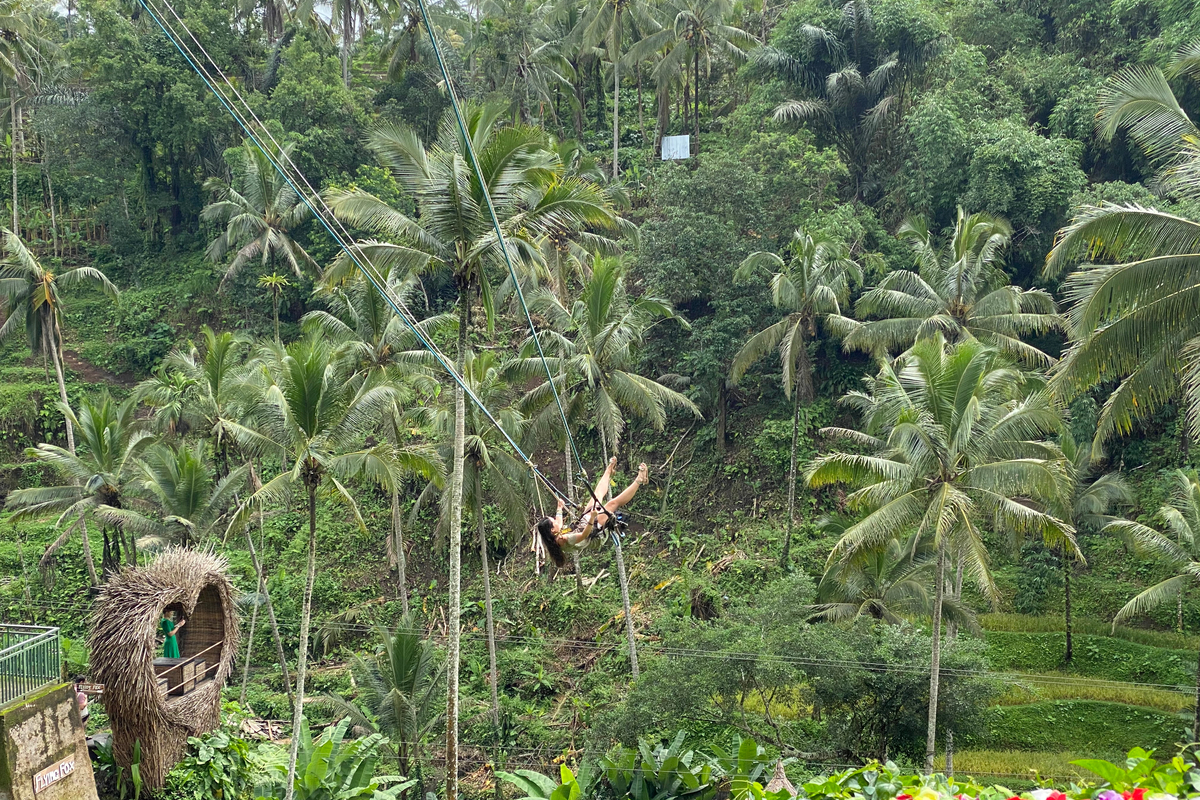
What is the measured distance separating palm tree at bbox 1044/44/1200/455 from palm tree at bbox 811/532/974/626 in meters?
6.97

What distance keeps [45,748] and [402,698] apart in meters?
6.62

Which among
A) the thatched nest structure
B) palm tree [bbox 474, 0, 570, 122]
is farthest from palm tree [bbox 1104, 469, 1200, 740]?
palm tree [bbox 474, 0, 570, 122]

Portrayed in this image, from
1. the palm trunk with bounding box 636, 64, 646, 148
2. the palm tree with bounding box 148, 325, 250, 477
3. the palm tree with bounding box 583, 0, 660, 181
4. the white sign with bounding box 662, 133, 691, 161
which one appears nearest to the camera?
the palm tree with bounding box 148, 325, 250, 477

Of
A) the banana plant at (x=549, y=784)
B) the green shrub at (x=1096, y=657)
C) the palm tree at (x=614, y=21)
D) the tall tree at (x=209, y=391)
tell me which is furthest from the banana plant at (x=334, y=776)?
the palm tree at (x=614, y=21)

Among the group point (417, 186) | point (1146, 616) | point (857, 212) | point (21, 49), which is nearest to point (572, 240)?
point (857, 212)

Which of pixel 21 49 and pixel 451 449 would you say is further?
pixel 21 49

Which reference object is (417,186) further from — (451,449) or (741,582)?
(741,582)

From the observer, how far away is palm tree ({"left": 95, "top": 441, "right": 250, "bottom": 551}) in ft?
67.8

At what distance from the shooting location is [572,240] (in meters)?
27.7

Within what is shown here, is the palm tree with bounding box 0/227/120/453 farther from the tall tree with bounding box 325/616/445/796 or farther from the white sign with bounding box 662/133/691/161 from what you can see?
the white sign with bounding box 662/133/691/161

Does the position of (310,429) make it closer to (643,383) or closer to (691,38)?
(643,383)

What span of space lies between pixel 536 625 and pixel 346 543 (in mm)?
7458

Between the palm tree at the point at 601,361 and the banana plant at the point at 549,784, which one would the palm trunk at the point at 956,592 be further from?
the banana plant at the point at 549,784

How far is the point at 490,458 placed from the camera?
68.2ft
